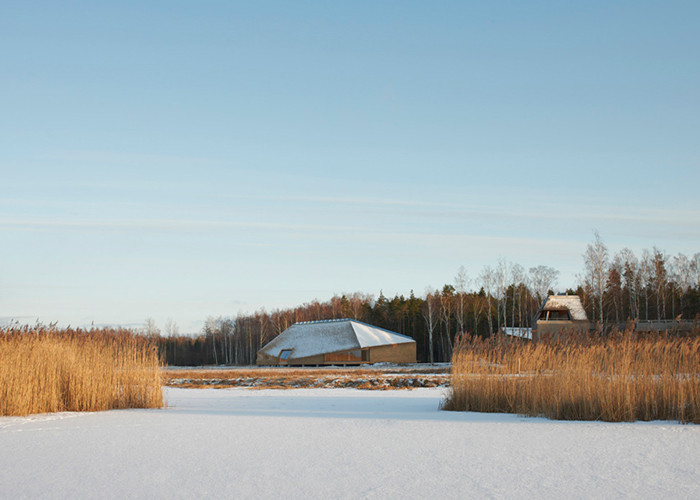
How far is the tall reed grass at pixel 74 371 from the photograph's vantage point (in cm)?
792

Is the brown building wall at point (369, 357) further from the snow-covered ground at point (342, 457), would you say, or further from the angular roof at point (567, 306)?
the snow-covered ground at point (342, 457)

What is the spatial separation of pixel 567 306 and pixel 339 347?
16742 mm

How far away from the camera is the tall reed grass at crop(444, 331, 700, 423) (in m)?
7.46

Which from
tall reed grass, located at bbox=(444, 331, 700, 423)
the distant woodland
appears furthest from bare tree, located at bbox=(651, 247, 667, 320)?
tall reed grass, located at bbox=(444, 331, 700, 423)

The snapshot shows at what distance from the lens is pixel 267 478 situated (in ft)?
13.7

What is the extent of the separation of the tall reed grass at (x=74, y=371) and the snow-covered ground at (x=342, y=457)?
0.49 meters

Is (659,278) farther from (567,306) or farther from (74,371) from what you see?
(74,371)

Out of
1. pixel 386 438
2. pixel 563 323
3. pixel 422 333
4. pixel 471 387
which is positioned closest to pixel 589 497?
pixel 386 438

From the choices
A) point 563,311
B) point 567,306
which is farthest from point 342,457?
point 563,311

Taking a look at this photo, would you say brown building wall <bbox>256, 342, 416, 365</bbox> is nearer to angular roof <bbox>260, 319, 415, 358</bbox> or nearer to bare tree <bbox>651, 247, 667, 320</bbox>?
angular roof <bbox>260, 319, 415, 358</bbox>

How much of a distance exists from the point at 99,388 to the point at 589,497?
7233 mm

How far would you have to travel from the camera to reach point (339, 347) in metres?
45.4

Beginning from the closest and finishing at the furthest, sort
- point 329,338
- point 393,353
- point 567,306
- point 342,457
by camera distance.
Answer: point 342,457 < point 567,306 < point 393,353 < point 329,338

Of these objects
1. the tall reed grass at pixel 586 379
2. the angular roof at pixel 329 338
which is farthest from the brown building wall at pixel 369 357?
the tall reed grass at pixel 586 379
